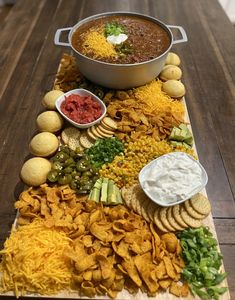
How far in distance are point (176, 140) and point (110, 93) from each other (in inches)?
21.6

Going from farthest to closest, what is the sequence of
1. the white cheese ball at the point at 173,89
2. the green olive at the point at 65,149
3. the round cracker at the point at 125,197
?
the white cheese ball at the point at 173,89 < the green olive at the point at 65,149 < the round cracker at the point at 125,197

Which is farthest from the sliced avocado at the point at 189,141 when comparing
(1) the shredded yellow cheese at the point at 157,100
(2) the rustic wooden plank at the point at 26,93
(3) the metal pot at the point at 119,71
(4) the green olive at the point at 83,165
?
(2) the rustic wooden plank at the point at 26,93

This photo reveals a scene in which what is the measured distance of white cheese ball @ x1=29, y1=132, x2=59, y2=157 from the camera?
1.71 m

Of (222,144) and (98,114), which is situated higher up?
(98,114)

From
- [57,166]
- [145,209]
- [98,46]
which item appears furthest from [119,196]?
[98,46]

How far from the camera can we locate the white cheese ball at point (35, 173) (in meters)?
1.59

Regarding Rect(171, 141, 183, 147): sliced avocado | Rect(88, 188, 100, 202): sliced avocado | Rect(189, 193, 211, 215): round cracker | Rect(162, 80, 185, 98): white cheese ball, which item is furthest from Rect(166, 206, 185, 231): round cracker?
Rect(162, 80, 185, 98): white cheese ball

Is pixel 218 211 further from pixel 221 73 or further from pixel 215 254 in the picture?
pixel 221 73

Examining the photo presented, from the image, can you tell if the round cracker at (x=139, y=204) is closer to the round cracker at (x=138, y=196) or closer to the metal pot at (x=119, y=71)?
the round cracker at (x=138, y=196)

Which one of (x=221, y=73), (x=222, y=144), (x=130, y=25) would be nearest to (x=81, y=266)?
(x=222, y=144)

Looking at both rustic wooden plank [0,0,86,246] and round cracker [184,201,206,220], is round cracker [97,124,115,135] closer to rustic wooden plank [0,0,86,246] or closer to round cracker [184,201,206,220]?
rustic wooden plank [0,0,86,246]

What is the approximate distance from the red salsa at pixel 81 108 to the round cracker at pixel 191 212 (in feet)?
2.40

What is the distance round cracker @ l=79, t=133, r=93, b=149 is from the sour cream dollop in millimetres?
640

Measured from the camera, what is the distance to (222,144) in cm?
192
